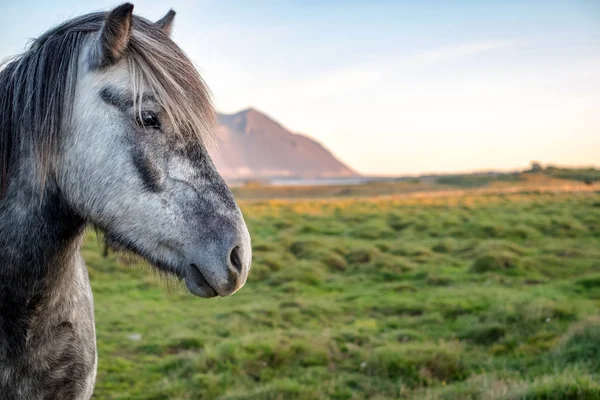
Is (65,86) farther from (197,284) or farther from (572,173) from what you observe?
(572,173)

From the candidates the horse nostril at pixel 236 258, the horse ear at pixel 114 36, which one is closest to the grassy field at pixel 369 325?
the horse nostril at pixel 236 258

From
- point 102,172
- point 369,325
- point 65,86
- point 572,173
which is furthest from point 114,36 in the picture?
point 572,173

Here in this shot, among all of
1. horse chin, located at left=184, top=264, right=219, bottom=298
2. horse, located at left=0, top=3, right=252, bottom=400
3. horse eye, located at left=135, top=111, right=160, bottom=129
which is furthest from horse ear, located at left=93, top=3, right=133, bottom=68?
horse chin, located at left=184, top=264, right=219, bottom=298

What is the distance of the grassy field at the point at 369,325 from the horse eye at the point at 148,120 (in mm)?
727

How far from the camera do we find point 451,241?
1529 cm

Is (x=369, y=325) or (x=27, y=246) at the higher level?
(x=27, y=246)

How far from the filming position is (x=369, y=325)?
26.2 ft

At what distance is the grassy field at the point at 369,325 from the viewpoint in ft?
18.4

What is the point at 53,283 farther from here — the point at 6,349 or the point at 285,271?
the point at 285,271

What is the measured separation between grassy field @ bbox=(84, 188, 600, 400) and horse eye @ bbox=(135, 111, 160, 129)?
2.39 feet

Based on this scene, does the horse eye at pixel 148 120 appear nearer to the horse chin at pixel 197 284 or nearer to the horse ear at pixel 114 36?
the horse ear at pixel 114 36

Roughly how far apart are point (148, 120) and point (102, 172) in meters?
0.29

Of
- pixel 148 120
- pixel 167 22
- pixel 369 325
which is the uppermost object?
pixel 167 22

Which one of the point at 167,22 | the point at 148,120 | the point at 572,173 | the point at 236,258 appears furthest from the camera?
the point at 572,173
